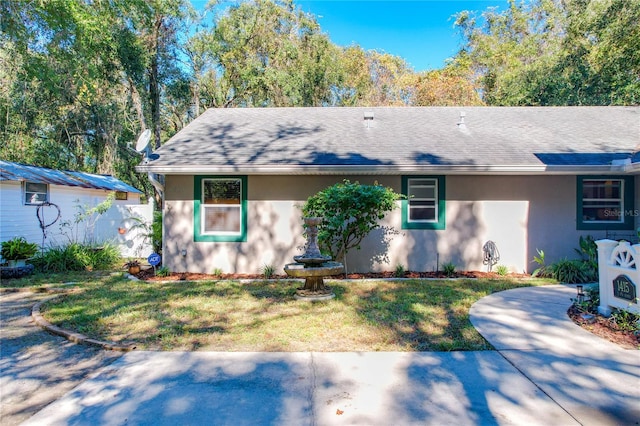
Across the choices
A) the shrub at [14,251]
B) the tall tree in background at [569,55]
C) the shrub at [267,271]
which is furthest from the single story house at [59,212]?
the tall tree in background at [569,55]

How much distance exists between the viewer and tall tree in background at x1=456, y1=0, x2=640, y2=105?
14422mm

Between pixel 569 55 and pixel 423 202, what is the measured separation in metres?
13.4

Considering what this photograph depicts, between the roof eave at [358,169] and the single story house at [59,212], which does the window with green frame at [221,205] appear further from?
the single story house at [59,212]

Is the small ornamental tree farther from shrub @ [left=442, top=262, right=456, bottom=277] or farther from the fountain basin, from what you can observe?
shrub @ [left=442, top=262, right=456, bottom=277]

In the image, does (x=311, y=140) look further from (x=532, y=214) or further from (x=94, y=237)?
(x=94, y=237)

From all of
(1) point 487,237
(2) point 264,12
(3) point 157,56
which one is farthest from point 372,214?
(2) point 264,12

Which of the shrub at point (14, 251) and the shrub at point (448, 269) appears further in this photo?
the shrub at point (14, 251)

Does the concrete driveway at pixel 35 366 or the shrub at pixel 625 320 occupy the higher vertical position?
the shrub at pixel 625 320

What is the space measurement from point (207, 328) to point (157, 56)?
595 inches

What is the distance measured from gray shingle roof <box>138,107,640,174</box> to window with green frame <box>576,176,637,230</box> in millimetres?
626

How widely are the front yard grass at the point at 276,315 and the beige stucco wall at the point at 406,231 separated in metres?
1.06

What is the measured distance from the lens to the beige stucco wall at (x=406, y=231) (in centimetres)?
882

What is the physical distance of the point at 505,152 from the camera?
8.87m

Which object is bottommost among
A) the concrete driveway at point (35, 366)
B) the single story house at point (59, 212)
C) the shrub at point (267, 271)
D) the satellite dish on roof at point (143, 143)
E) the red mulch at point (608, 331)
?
the concrete driveway at point (35, 366)
